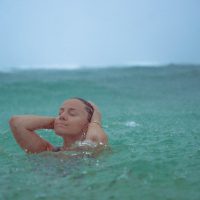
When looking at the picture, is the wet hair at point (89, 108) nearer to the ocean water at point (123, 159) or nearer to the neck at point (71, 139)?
the neck at point (71, 139)

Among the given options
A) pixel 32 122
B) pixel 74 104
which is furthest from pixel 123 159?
pixel 32 122

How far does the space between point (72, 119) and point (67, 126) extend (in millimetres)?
73

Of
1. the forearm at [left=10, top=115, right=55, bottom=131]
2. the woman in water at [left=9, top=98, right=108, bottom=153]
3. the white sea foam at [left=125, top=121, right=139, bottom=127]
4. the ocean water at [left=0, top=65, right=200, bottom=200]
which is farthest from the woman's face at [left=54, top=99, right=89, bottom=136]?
the white sea foam at [left=125, top=121, right=139, bottom=127]

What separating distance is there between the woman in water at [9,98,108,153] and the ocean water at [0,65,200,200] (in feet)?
0.45

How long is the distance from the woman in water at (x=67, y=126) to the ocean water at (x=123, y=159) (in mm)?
137

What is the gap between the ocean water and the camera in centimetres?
Answer: 272

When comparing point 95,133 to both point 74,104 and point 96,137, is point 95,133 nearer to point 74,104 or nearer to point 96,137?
point 96,137

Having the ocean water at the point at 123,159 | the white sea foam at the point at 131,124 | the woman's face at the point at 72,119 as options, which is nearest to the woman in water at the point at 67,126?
the woman's face at the point at 72,119

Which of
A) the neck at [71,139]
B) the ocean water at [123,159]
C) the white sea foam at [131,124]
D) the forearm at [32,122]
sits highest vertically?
the forearm at [32,122]

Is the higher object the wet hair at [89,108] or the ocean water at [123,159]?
the wet hair at [89,108]

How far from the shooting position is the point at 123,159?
3.45m

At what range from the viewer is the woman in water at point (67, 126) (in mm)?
3304

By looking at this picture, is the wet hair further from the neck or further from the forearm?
the forearm

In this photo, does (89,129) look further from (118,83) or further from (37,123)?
(118,83)
